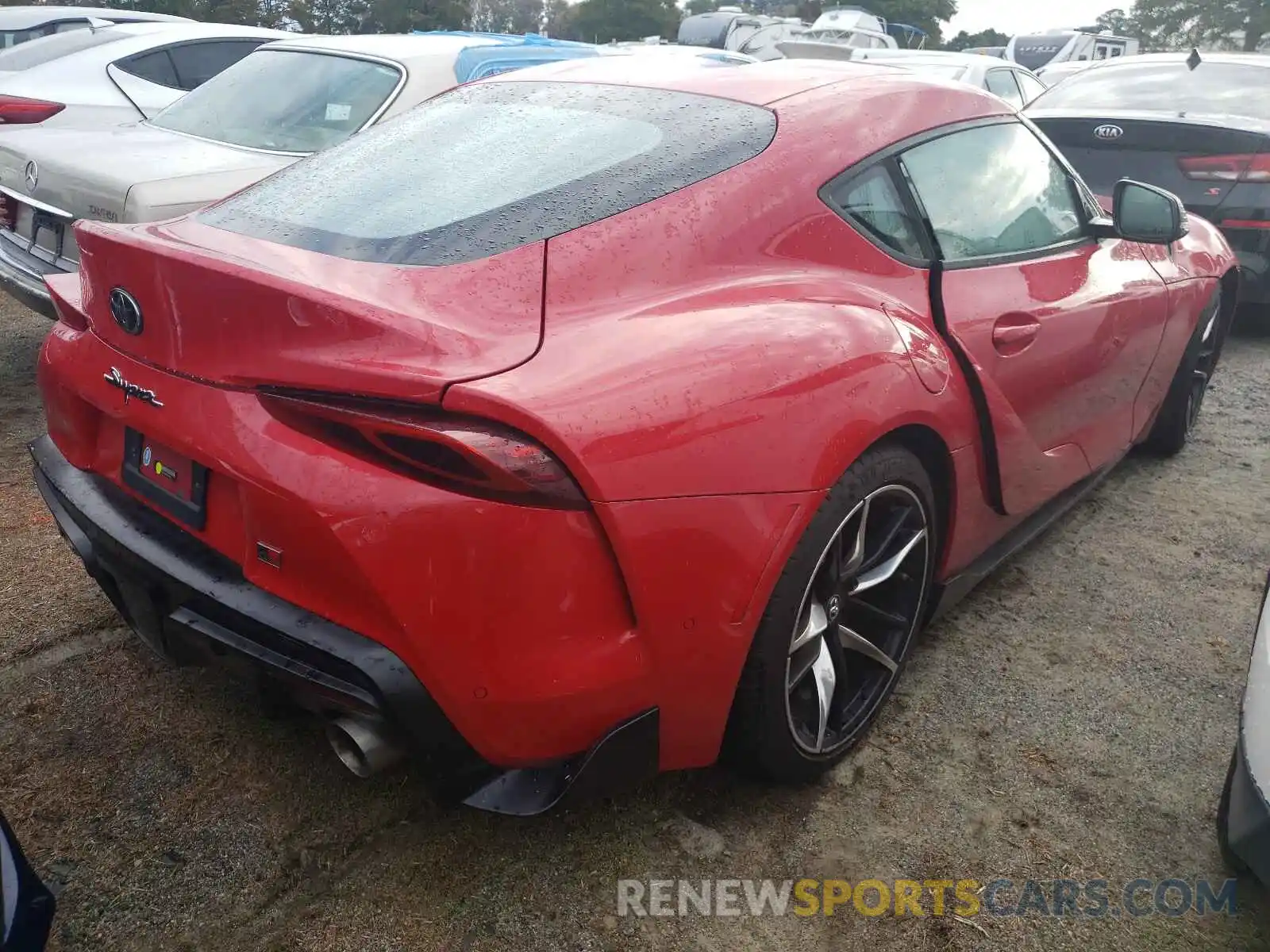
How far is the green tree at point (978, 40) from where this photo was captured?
58.7m

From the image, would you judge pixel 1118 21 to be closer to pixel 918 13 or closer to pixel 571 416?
pixel 918 13

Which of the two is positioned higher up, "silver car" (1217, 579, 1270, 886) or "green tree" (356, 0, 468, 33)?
"silver car" (1217, 579, 1270, 886)

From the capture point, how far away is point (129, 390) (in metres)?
1.81

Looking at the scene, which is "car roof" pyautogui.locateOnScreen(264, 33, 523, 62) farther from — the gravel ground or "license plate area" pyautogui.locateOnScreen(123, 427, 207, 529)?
"license plate area" pyautogui.locateOnScreen(123, 427, 207, 529)

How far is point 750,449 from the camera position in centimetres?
171

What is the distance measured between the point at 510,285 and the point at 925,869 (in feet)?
4.54

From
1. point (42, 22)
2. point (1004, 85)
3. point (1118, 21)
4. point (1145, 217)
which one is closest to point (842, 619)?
point (1145, 217)

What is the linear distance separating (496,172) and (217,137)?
2955mm

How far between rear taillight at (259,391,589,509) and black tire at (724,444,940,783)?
0.53 meters

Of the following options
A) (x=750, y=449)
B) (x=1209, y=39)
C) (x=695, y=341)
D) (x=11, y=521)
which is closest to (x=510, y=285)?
(x=695, y=341)

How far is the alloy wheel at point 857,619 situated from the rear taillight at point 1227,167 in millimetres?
4006

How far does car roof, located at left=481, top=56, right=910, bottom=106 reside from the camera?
7.55 feet

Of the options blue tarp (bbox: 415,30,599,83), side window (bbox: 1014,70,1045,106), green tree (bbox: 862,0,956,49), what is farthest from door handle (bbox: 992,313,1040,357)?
green tree (bbox: 862,0,956,49)

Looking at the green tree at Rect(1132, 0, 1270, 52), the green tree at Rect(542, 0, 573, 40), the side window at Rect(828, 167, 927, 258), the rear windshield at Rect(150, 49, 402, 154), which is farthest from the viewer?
the green tree at Rect(542, 0, 573, 40)
